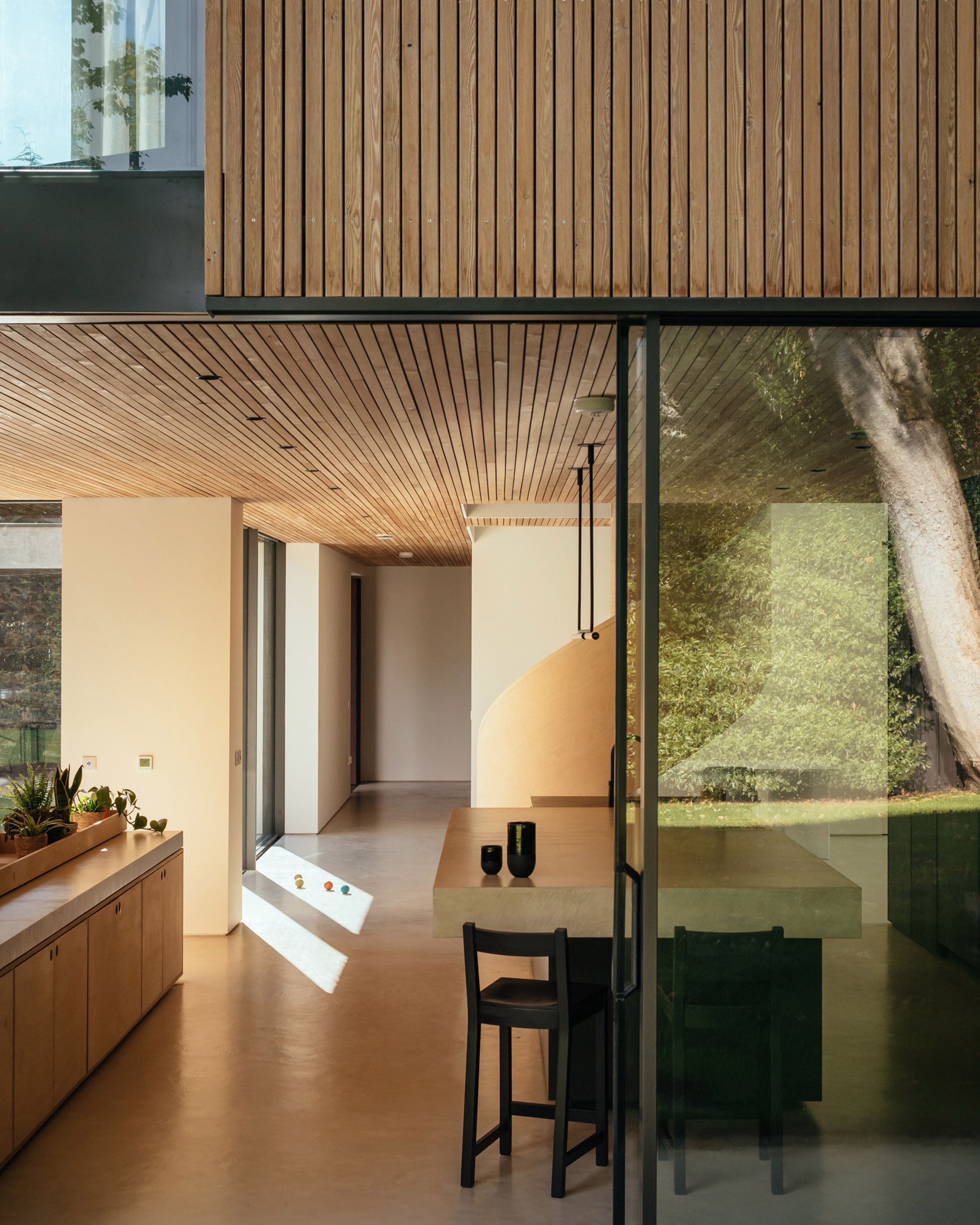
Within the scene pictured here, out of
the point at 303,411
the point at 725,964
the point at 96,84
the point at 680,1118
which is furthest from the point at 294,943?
the point at 96,84

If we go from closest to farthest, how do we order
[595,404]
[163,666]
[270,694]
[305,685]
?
[595,404], [163,666], [270,694], [305,685]

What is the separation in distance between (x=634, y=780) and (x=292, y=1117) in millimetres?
2243

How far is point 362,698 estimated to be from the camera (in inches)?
562

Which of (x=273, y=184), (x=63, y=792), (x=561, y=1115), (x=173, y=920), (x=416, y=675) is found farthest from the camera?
(x=416, y=675)

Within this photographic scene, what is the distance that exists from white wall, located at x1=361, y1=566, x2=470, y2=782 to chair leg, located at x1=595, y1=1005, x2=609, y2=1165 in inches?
415

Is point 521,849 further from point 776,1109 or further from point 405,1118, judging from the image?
point 405,1118

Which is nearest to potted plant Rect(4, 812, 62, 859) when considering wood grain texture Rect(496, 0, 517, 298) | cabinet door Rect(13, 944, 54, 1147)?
cabinet door Rect(13, 944, 54, 1147)

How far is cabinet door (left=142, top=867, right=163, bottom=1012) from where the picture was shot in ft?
16.8

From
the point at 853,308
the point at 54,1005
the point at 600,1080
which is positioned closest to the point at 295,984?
the point at 54,1005

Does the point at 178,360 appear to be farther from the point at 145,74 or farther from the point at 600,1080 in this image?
the point at 600,1080

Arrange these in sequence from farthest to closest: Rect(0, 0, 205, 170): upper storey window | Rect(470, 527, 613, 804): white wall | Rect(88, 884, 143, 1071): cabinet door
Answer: Rect(470, 527, 613, 804): white wall
Rect(88, 884, 143, 1071): cabinet door
Rect(0, 0, 205, 170): upper storey window

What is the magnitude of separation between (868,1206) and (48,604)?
637 centimetres

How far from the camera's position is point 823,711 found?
2842 mm

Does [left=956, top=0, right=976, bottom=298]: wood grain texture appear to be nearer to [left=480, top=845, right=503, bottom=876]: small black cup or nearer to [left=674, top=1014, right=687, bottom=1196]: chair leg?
[left=674, top=1014, right=687, bottom=1196]: chair leg
